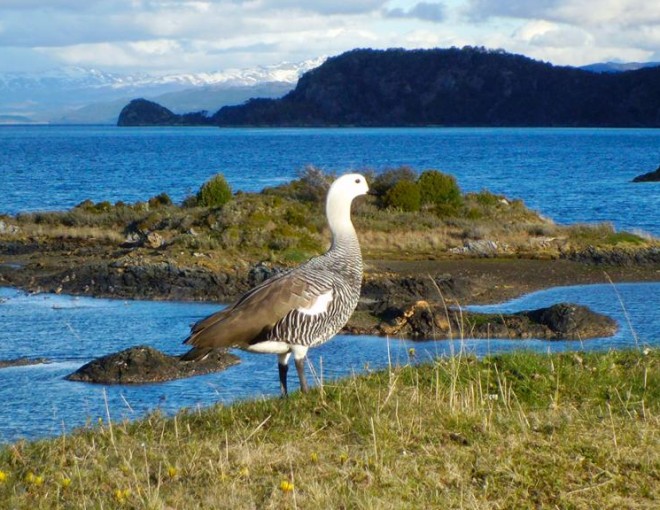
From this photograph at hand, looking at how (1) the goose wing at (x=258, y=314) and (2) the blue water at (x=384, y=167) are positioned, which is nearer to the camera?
(1) the goose wing at (x=258, y=314)

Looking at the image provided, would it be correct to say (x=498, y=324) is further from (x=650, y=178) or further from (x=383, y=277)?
(x=650, y=178)

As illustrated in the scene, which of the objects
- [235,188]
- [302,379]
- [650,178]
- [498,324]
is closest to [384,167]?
[235,188]

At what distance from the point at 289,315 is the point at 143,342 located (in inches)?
579

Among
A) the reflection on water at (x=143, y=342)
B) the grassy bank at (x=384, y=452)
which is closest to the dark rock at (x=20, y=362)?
the reflection on water at (x=143, y=342)

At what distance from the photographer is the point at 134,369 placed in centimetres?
1967

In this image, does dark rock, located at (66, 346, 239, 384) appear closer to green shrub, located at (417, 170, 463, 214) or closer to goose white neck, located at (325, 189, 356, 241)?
goose white neck, located at (325, 189, 356, 241)

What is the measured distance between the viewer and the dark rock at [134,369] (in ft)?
64.0

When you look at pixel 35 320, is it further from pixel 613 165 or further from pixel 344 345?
pixel 613 165

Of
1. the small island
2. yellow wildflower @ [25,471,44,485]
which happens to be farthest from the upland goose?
the small island

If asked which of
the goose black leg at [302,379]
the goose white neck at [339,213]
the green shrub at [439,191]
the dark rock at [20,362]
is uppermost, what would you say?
the goose white neck at [339,213]

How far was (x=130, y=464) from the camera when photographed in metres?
7.70

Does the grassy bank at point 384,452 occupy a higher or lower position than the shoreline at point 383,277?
higher

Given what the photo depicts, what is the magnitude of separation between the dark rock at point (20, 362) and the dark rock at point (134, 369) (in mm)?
1585

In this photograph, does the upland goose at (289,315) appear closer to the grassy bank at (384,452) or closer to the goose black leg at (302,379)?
the goose black leg at (302,379)
